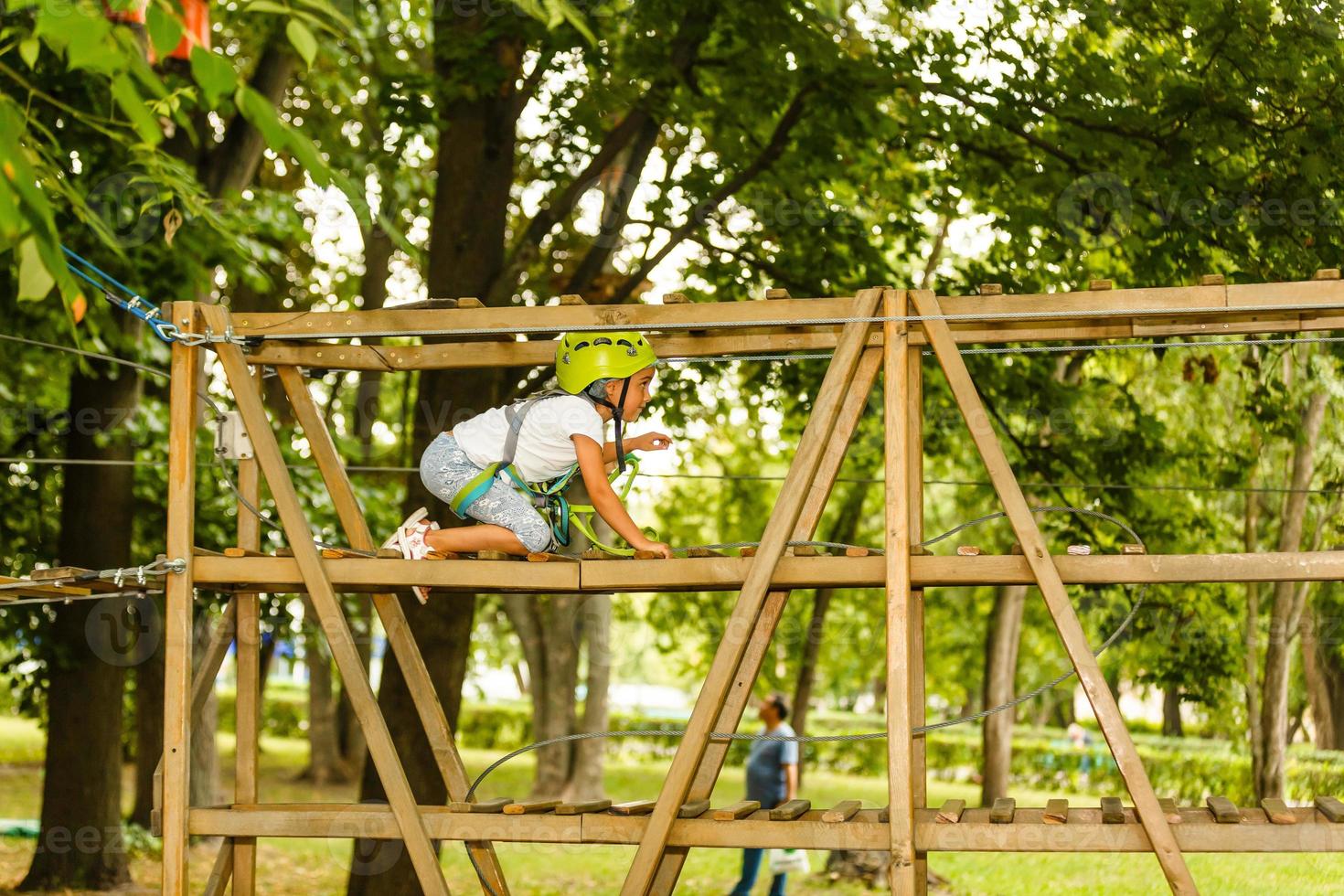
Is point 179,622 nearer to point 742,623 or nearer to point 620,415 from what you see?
point 620,415

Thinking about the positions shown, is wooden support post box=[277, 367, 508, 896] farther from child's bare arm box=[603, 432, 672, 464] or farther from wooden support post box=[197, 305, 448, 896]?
child's bare arm box=[603, 432, 672, 464]

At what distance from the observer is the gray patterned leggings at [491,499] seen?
5.37 metres

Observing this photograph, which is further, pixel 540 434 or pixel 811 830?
pixel 540 434

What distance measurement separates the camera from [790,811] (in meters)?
4.78

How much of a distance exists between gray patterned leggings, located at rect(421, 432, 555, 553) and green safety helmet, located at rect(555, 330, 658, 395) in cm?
49

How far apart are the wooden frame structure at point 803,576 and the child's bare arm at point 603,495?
0.73 ft

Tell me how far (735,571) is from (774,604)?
333mm

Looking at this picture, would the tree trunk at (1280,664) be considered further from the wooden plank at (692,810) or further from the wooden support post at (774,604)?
the wooden plank at (692,810)

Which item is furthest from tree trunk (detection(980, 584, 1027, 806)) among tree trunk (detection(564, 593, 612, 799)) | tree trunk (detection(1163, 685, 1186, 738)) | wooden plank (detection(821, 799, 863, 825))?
tree trunk (detection(1163, 685, 1186, 738))

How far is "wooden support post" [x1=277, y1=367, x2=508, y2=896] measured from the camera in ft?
18.0

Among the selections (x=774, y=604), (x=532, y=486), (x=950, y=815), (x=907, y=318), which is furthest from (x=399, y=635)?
(x=907, y=318)

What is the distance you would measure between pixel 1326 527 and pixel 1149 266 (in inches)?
304

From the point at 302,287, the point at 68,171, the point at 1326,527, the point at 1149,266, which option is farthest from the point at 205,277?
the point at 1326,527

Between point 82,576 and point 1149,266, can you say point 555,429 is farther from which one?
point 1149,266
